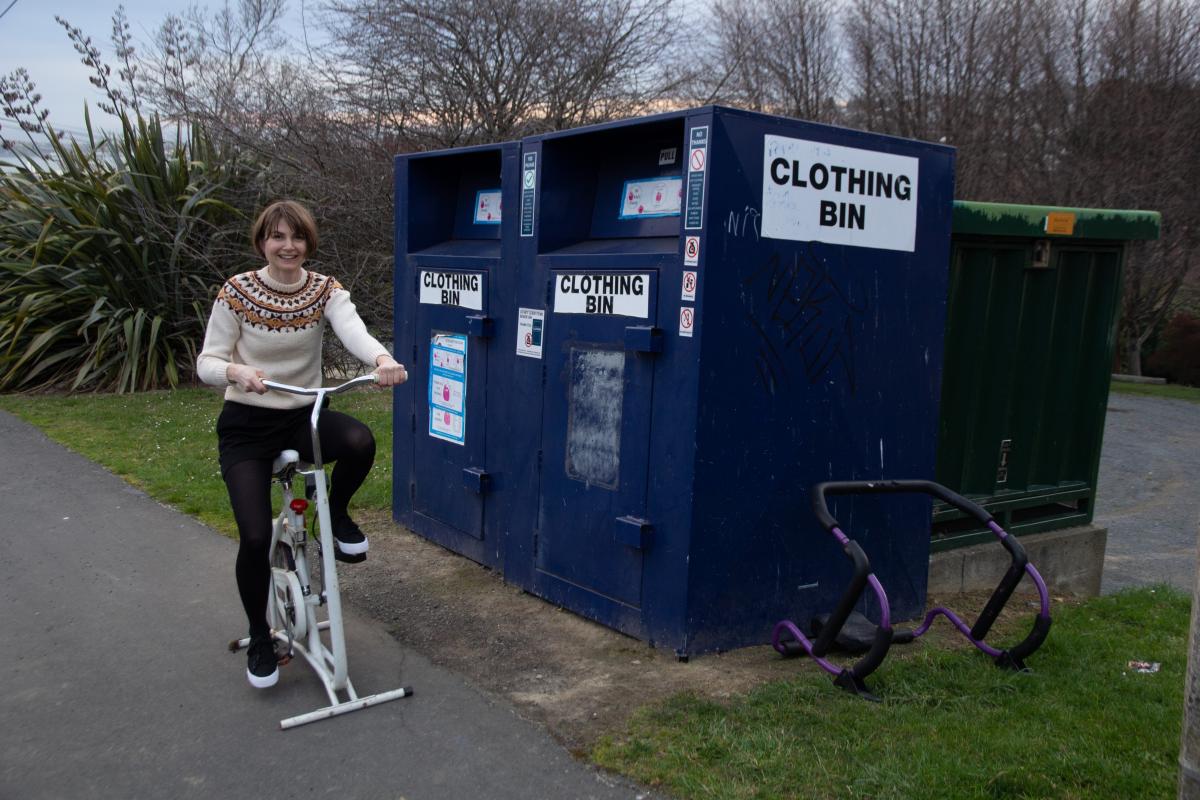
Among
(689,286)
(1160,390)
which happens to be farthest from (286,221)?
(1160,390)

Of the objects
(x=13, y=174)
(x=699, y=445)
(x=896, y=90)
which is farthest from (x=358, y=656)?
(x=896, y=90)

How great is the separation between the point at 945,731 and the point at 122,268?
1123 centimetres

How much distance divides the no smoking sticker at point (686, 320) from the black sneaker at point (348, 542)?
1532 millimetres

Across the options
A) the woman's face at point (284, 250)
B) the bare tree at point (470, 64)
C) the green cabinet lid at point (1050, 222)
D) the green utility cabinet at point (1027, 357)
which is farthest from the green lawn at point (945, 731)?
the bare tree at point (470, 64)

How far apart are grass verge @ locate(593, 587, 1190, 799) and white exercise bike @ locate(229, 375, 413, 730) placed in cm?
105

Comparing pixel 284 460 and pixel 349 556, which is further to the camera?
pixel 349 556

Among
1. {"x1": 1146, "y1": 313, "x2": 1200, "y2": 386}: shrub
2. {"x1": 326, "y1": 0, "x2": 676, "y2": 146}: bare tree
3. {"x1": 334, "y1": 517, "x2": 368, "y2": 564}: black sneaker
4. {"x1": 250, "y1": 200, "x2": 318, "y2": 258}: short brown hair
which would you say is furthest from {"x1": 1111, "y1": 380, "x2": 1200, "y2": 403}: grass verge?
{"x1": 250, "y1": 200, "x2": 318, "y2": 258}: short brown hair

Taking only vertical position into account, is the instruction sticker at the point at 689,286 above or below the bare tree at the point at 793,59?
below

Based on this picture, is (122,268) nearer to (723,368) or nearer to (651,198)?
(651,198)

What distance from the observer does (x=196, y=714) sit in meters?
3.92

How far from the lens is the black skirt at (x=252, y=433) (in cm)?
404

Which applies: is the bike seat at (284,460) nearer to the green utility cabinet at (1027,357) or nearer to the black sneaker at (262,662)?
the black sneaker at (262,662)

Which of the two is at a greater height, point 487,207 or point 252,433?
point 487,207

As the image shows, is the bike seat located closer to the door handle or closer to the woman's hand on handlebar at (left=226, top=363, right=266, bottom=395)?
the woman's hand on handlebar at (left=226, top=363, right=266, bottom=395)
